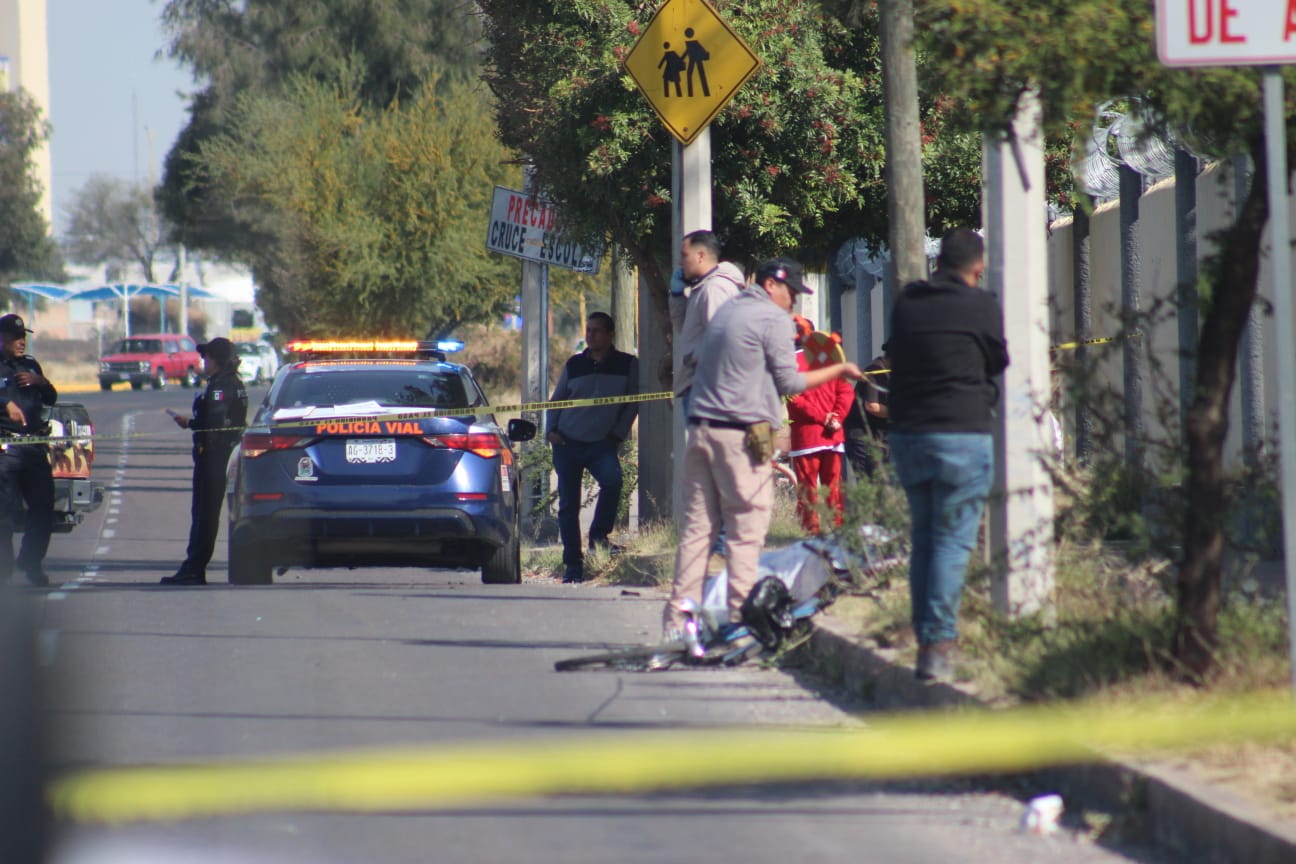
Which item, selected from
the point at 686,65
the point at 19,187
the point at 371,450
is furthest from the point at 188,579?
the point at 19,187

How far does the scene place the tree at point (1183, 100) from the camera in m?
5.94

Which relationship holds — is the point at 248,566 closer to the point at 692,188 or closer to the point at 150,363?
the point at 692,188

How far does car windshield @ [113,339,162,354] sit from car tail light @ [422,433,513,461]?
56402mm

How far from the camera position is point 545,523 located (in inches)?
643

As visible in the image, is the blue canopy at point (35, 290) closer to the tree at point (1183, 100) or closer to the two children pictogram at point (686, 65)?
the two children pictogram at point (686, 65)

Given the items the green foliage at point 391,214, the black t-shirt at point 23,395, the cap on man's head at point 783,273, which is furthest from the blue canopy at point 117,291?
the cap on man's head at point 783,273

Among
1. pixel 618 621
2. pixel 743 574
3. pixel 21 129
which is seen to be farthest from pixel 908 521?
pixel 21 129

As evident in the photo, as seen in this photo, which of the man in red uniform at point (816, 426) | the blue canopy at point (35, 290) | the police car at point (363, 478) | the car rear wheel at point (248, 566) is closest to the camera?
the police car at point (363, 478)

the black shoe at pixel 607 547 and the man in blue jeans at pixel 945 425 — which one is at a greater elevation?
the man in blue jeans at pixel 945 425

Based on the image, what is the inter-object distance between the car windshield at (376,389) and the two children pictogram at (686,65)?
2.71 meters

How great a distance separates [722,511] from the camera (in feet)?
27.5

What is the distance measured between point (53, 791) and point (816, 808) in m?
3.23

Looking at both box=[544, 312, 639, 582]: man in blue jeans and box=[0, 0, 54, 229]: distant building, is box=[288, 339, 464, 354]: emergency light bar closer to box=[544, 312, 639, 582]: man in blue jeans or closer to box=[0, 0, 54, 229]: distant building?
box=[544, 312, 639, 582]: man in blue jeans

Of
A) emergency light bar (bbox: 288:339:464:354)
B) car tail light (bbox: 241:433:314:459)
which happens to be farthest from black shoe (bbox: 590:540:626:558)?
car tail light (bbox: 241:433:314:459)
